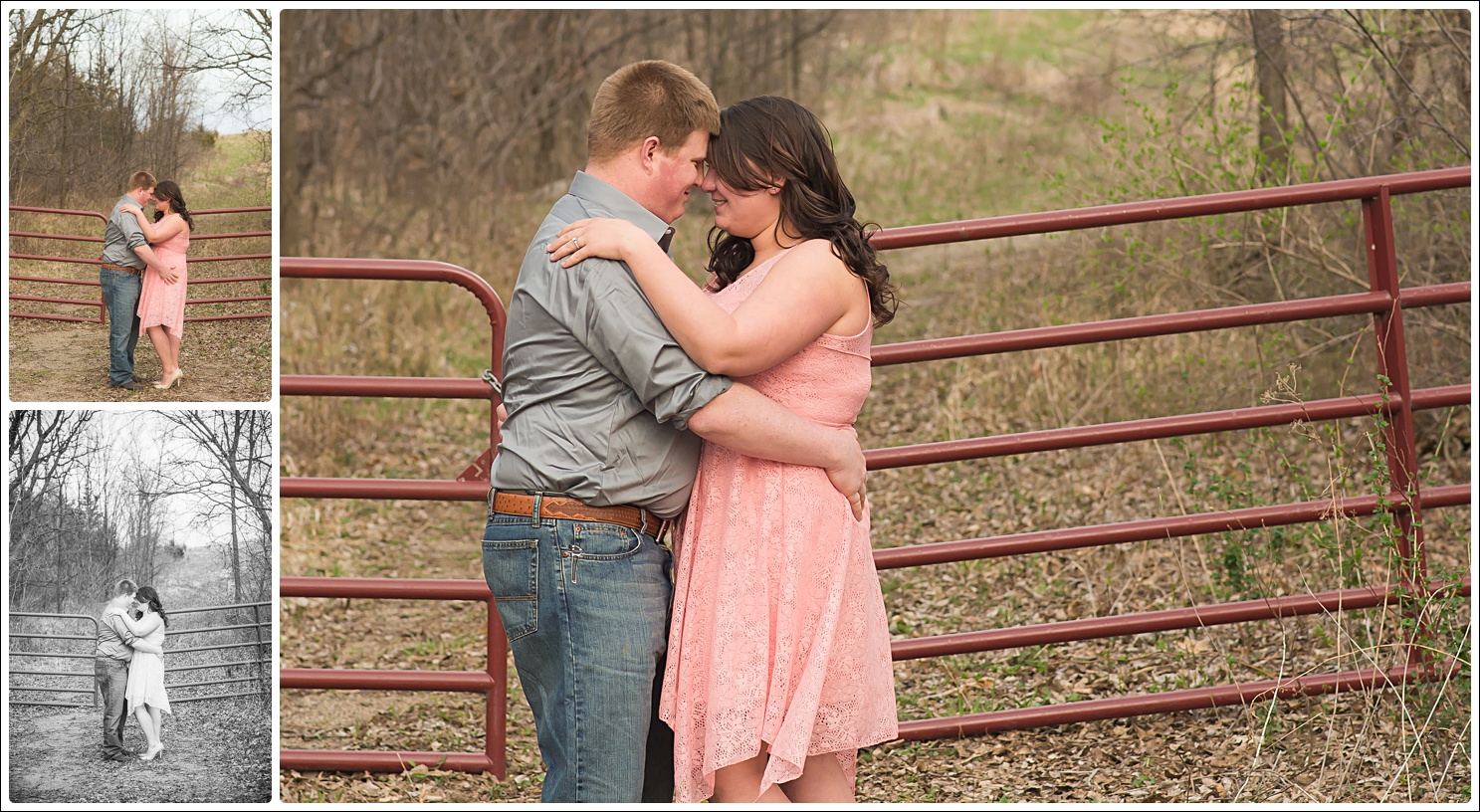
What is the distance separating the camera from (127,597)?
8.07 feet

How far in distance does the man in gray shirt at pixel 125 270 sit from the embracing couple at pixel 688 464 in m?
0.69

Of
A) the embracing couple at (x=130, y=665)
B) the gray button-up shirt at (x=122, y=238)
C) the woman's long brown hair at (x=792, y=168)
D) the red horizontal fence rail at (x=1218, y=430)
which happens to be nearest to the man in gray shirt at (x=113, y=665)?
the embracing couple at (x=130, y=665)

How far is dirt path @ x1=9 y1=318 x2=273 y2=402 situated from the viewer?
237 cm

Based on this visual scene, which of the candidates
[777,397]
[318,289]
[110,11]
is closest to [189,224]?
[110,11]

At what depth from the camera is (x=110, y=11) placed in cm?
238

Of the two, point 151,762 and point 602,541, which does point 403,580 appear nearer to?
point 151,762

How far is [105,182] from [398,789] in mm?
2287

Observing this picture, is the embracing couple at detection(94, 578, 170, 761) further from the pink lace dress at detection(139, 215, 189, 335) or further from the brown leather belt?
the brown leather belt

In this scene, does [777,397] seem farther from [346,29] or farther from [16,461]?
[346,29]

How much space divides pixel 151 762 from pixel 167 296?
911 mm

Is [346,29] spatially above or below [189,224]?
above

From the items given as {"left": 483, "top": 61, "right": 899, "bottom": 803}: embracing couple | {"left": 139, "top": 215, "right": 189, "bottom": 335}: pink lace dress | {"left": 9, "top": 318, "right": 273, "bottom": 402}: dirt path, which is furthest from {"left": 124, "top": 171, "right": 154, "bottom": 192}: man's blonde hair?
{"left": 483, "top": 61, "right": 899, "bottom": 803}: embracing couple

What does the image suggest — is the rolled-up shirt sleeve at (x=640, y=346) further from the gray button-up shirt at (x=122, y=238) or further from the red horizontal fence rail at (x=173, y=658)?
the red horizontal fence rail at (x=173, y=658)

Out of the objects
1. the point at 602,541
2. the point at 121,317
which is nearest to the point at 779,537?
the point at 602,541
